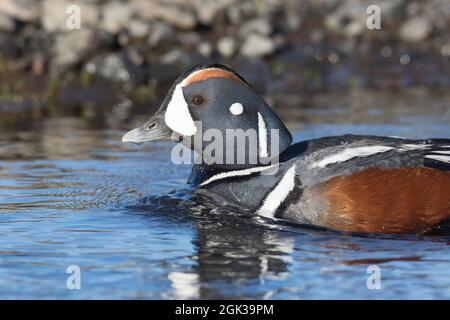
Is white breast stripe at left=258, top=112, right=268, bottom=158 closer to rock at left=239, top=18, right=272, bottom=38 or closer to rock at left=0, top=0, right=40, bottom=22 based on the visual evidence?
rock at left=239, top=18, right=272, bottom=38

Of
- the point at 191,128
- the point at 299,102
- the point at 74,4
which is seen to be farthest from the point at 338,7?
the point at 191,128

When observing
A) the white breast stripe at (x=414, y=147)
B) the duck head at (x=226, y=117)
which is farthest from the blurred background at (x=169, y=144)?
the white breast stripe at (x=414, y=147)

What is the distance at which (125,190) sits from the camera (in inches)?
353

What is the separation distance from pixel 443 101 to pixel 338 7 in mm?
3319

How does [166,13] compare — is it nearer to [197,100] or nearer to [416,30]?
[416,30]

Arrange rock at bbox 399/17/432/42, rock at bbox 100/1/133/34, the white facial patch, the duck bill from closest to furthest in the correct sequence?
the white facial patch → the duck bill → rock at bbox 100/1/133/34 → rock at bbox 399/17/432/42

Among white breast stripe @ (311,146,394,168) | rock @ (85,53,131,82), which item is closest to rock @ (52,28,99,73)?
rock @ (85,53,131,82)

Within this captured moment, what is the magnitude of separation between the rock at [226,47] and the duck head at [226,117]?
8160 millimetres

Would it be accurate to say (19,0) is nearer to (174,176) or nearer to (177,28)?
(177,28)

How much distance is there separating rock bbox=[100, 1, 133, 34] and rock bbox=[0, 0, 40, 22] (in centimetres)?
101

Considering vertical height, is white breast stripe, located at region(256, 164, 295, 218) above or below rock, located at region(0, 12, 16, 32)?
below

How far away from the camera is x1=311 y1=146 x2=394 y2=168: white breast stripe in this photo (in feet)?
24.1

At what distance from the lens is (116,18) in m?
15.8

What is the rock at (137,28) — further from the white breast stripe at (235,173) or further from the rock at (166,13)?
the white breast stripe at (235,173)
